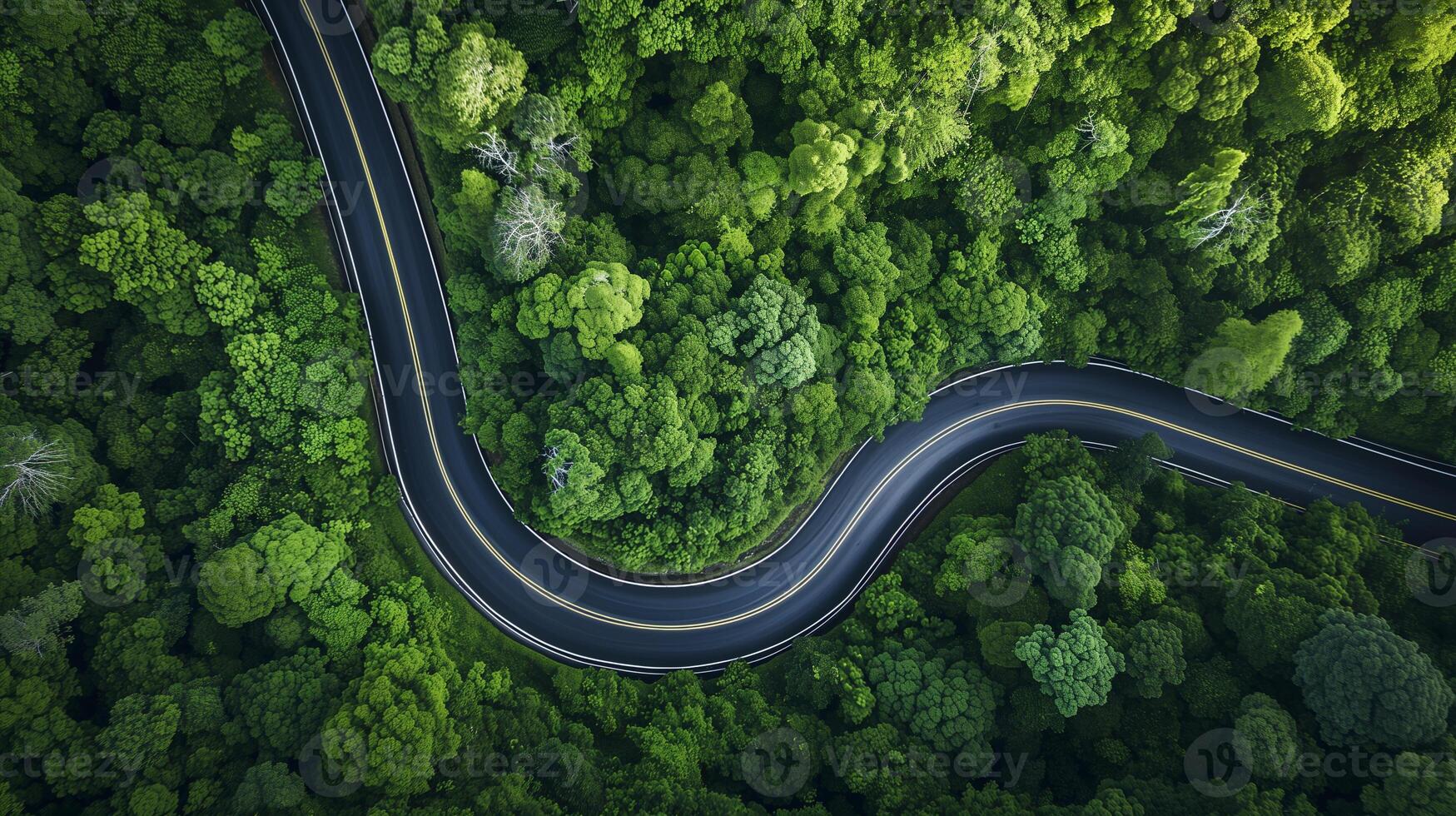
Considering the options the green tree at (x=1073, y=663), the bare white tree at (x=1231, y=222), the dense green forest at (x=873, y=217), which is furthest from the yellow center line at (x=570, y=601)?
the green tree at (x=1073, y=663)

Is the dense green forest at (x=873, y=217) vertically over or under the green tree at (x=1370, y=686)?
over

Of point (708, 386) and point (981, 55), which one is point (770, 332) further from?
point (981, 55)

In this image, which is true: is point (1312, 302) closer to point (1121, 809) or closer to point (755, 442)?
point (1121, 809)

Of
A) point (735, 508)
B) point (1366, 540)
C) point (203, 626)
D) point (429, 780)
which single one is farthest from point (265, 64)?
point (1366, 540)

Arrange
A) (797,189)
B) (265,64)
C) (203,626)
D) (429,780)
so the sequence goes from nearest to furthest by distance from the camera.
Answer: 1. (429,780)
2. (203,626)
3. (797,189)
4. (265,64)

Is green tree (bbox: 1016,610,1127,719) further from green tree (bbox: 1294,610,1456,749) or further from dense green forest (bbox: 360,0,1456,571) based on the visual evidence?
dense green forest (bbox: 360,0,1456,571)

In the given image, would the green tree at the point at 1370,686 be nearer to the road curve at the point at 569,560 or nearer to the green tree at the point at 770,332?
the road curve at the point at 569,560
